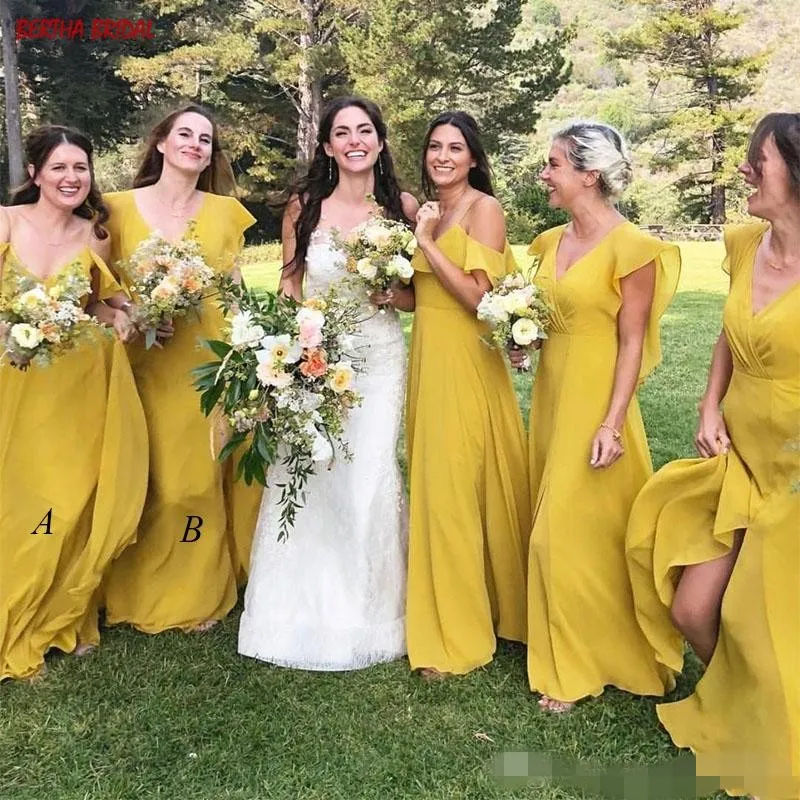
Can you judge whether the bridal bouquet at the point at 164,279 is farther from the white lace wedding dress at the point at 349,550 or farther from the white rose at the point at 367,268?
the white rose at the point at 367,268

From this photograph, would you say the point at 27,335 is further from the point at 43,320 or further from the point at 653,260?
the point at 653,260

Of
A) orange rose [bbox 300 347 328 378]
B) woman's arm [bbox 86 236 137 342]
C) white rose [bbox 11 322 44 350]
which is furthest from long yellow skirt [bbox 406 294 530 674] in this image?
white rose [bbox 11 322 44 350]

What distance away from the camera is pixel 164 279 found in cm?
445

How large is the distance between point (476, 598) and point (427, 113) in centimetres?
2392

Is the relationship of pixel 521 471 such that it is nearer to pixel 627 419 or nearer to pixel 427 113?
pixel 627 419

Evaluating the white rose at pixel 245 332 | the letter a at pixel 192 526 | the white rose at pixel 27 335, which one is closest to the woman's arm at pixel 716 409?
the white rose at pixel 245 332

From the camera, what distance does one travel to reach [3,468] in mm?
4586

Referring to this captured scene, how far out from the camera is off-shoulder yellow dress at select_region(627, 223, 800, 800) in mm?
3430

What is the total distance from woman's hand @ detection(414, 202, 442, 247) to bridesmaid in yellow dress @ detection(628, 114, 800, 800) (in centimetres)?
141

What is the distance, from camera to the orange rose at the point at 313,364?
12.8 ft

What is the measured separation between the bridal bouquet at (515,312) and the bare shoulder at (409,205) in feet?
3.21

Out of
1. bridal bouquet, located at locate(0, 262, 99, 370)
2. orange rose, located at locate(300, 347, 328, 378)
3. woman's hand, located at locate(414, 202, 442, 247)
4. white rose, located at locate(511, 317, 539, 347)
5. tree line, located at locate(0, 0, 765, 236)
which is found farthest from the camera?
tree line, located at locate(0, 0, 765, 236)

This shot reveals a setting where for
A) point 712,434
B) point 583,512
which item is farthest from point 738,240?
point 583,512

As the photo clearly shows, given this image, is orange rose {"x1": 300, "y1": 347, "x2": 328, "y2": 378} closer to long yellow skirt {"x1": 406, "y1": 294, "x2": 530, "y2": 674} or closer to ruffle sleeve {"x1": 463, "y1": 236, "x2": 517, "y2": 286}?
long yellow skirt {"x1": 406, "y1": 294, "x2": 530, "y2": 674}
